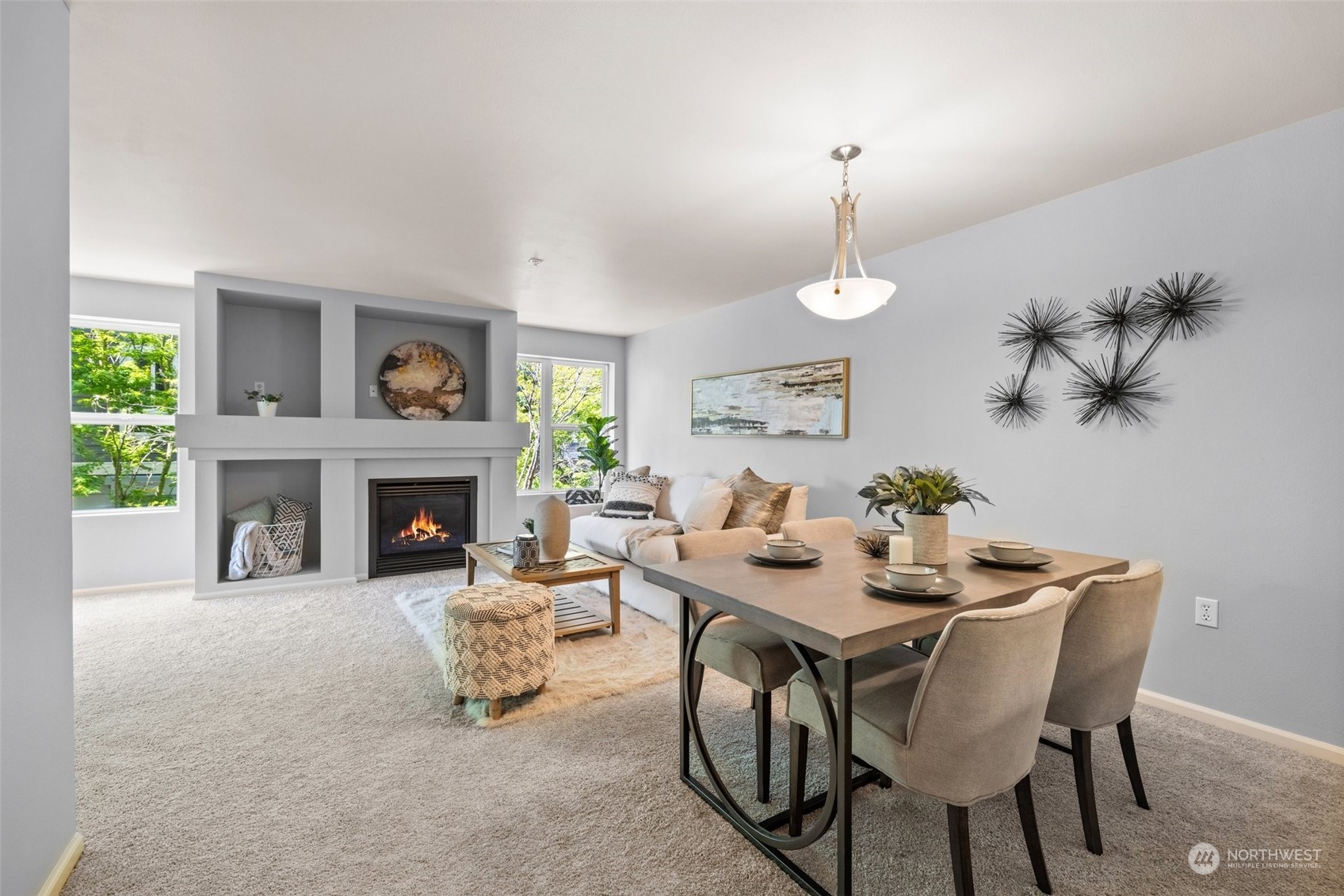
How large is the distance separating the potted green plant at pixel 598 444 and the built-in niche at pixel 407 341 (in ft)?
3.89

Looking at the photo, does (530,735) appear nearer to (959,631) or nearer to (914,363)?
(959,631)

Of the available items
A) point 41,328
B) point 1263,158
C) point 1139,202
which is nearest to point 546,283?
point 41,328

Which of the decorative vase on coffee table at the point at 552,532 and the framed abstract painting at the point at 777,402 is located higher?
the framed abstract painting at the point at 777,402

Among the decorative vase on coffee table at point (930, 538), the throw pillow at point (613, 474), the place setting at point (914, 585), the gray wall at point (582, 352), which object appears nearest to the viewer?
the place setting at point (914, 585)

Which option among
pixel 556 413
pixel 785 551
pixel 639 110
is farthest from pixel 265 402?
pixel 785 551

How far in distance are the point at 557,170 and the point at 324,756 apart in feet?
8.38

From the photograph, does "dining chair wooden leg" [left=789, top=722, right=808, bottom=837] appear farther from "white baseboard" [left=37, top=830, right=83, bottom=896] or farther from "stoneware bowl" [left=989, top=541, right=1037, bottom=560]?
"white baseboard" [left=37, top=830, right=83, bottom=896]

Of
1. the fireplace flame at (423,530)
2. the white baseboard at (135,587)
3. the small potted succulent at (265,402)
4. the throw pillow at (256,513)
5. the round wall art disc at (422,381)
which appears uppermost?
the round wall art disc at (422,381)

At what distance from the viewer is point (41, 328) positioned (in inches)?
58.8

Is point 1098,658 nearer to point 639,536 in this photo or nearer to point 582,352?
point 639,536

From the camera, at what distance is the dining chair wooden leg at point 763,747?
6.11 feet

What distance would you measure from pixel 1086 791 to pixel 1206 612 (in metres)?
1.33

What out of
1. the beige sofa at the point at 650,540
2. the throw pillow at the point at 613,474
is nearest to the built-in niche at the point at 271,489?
the beige sofa at the point at 650,540

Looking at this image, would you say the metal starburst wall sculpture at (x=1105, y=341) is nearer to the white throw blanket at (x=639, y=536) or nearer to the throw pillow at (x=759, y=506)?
the throw pillow at (x=759, y=506)
